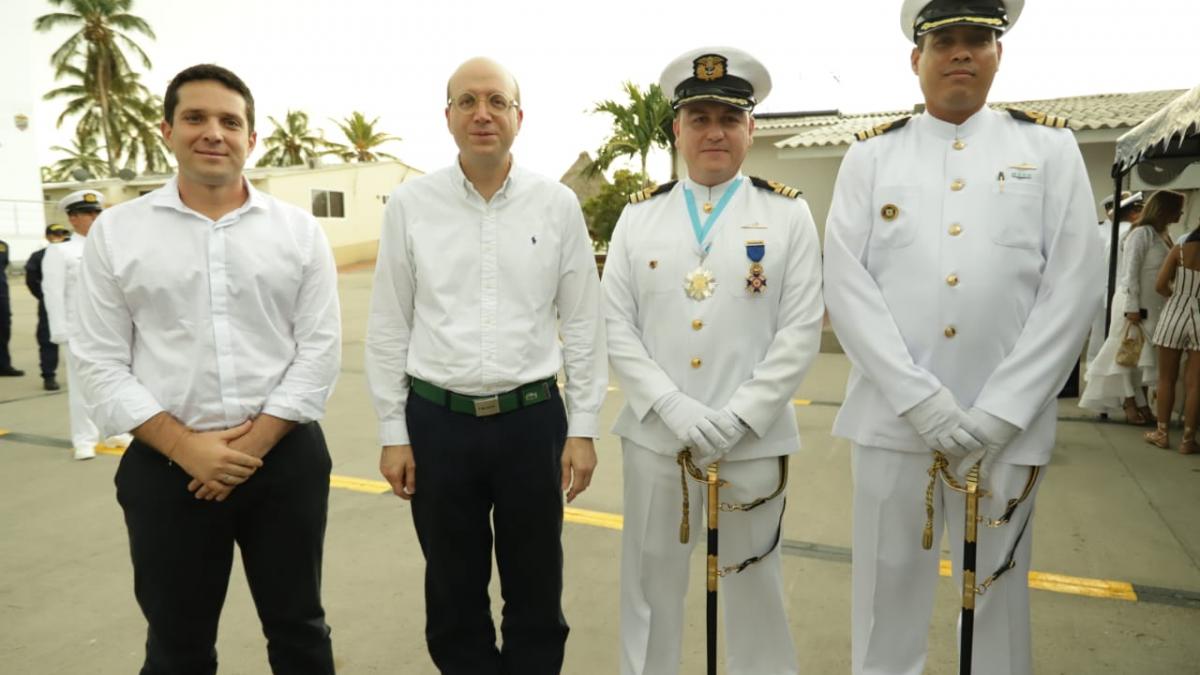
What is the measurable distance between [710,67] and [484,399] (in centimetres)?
118

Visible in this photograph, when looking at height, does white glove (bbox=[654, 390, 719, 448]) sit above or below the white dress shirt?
below

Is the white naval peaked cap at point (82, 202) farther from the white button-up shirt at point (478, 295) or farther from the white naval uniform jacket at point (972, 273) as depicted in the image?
the white naval uniform jacket at point (972, 273)

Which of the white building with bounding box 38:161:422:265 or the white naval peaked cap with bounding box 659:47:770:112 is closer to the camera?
the white naval peaked cap with bounding box 659:47:770:112

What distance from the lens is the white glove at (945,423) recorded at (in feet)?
6.60

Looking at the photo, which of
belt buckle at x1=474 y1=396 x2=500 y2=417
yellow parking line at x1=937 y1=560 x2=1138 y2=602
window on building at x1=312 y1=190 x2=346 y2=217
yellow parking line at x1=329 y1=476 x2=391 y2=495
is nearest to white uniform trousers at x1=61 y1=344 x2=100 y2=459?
yellow parking line at x1=329 y1=476 x2=391 y2=495

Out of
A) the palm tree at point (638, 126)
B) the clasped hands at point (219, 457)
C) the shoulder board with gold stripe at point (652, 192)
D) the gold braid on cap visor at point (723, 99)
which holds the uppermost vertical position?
the palm tree at point (638, 126)

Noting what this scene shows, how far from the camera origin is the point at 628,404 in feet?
7.89

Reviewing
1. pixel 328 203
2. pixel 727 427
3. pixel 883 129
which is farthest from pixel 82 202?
pixel 328 203

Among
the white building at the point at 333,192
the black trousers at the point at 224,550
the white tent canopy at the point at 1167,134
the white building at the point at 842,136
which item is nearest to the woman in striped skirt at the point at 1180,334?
the white tent canopy at the point at 1167,134

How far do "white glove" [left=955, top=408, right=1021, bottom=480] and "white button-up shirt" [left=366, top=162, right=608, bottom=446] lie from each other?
103 centimetres

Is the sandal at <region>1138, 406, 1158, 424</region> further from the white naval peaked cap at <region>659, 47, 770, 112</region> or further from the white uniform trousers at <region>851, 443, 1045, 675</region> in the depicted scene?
the white naval peaked cap at <region>659, 47, 770, 112</region>

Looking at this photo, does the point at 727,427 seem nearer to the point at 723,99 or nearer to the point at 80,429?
the point at 723,99

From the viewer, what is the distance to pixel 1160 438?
214 inches

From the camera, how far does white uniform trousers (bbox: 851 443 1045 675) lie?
Answer: 2094 mm
